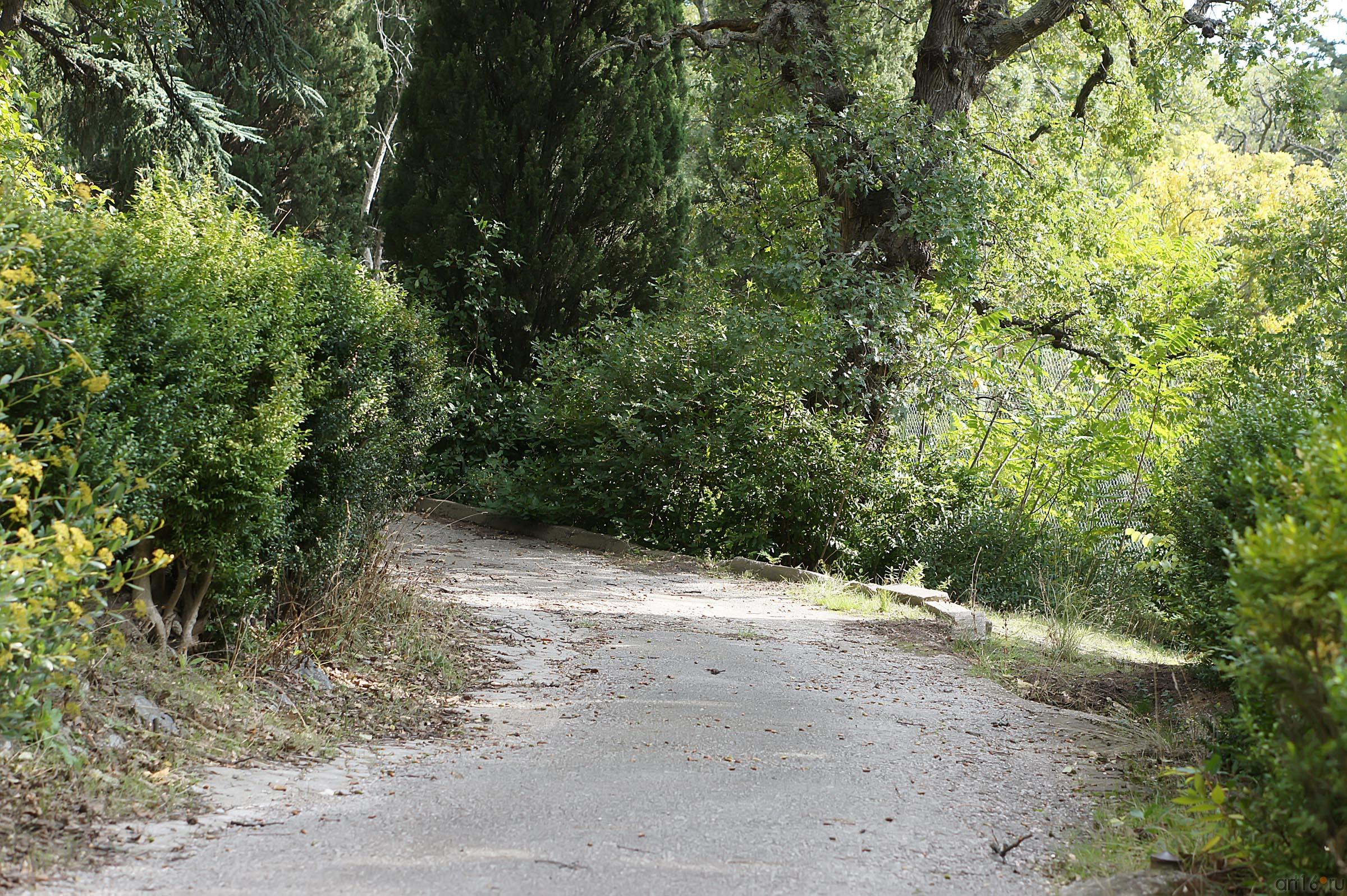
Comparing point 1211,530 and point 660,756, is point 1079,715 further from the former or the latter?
point 660,756

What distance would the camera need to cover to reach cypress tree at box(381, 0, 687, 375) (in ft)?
54.9

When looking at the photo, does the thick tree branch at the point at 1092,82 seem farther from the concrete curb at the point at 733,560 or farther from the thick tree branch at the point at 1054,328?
the concrete curb at the point at 733,560

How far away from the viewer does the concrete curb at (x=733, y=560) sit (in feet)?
29.8

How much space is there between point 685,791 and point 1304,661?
101 inches

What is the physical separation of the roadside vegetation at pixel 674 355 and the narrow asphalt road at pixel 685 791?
463mm

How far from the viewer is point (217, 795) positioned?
4.30 m

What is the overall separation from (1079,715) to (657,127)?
13.0m

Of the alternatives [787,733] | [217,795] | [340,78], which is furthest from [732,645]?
[340,78]

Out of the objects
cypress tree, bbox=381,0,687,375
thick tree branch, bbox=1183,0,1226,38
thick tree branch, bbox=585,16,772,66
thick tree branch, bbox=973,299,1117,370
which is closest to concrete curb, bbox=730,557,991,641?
thick tree branch, bbox=973,299,1117,370

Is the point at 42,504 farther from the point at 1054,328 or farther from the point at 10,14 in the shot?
the point at 1054,328

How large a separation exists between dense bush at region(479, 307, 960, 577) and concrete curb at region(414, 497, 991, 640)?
278mm

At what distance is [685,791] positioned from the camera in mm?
4738

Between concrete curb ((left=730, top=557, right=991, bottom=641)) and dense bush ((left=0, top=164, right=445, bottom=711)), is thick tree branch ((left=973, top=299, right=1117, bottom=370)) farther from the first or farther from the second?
dense bush ((left=0, top=164, right=445, bottom=711))

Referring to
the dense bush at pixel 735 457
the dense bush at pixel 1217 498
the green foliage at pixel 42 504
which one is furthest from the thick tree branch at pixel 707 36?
the green foliage at pixel 42 504
